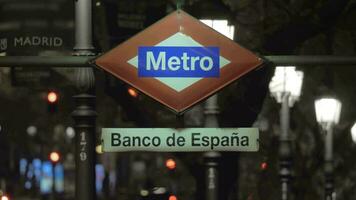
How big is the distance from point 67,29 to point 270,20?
17.7 feet

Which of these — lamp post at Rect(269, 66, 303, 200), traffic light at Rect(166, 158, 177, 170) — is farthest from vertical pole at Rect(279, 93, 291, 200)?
traffic light at Rect(166, 158, 177, 170)

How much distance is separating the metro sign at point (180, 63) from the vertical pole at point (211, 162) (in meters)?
5.31

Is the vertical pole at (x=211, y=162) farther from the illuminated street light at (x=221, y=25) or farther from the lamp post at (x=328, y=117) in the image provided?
the lamp post at (x=328, y=117)

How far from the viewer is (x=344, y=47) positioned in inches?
683

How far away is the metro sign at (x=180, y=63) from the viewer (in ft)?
23.9

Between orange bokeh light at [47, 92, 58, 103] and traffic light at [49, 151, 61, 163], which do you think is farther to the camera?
traffic light at [49, 151, 61, 163]

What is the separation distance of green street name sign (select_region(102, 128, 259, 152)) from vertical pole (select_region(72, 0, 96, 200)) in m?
0.20

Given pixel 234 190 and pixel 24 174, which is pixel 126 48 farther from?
pixel 24 174

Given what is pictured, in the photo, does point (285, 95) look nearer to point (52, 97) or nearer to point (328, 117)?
point (328, 117)

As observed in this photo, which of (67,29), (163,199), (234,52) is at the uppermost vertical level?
(67,29)

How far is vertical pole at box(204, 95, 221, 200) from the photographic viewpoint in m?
12.5

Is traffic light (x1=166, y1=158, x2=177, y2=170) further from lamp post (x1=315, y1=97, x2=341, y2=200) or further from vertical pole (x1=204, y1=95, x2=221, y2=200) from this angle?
vertical pole (x1=204, y1=95, x2=221, y2=200)

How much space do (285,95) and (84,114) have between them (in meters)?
10.9

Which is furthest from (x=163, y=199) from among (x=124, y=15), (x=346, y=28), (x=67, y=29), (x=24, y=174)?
(x=24, y=174)
